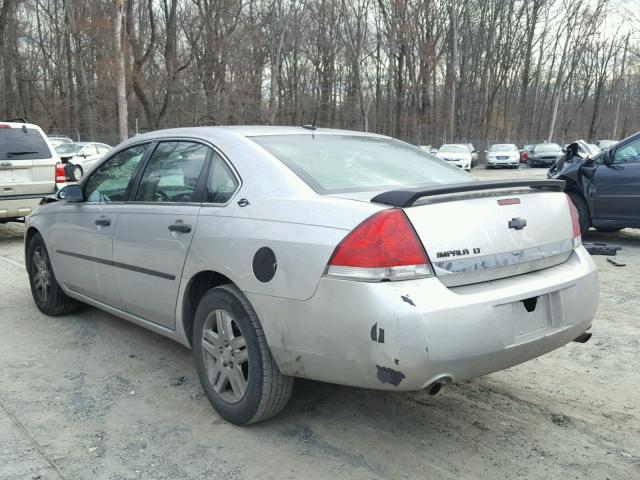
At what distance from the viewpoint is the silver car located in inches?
96.3

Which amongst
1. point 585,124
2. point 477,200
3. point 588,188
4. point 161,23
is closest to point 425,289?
point 477,200

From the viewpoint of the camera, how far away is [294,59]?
151 feet

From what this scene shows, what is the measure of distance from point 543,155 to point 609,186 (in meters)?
26.8

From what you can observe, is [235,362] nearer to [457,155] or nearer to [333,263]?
[333,263]

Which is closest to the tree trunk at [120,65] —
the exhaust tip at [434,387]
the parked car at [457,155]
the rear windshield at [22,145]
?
the parked car at [457,155]

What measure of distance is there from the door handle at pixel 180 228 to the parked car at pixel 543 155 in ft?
107

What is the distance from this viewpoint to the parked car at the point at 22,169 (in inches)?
344

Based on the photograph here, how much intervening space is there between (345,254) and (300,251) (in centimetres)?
24

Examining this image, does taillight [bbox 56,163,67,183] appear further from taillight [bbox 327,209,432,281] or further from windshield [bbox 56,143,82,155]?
windshield [bbox 56,143,82,155]

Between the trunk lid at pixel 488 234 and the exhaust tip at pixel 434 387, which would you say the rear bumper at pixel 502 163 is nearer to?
the trunk lid at pixel 488 234

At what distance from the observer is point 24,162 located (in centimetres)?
890

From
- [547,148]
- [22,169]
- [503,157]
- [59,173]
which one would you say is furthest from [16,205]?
[547,148]

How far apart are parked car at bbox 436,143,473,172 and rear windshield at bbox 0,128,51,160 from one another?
66.9 ft

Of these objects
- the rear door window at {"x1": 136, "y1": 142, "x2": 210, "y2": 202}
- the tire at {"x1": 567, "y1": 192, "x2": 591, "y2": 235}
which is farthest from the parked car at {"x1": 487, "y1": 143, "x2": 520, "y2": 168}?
the rear door window at {"x1": 136, "y1": 142, "x2": 210, "y2": 202}
